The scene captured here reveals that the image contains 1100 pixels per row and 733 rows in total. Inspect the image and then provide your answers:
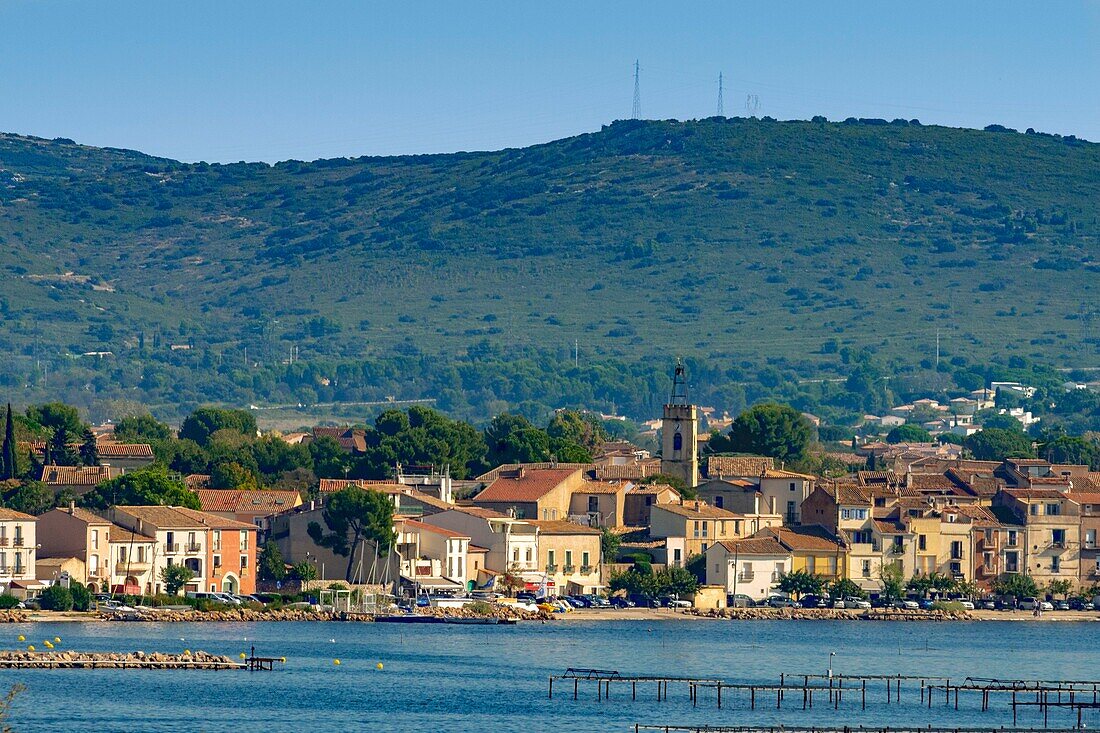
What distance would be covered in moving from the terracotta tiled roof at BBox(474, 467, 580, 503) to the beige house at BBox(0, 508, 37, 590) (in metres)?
24.7

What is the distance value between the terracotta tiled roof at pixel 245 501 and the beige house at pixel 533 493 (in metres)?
7.97

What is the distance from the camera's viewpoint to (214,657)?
74.2 m

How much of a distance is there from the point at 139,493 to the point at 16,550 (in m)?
12.1

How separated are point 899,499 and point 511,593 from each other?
20.2 metres

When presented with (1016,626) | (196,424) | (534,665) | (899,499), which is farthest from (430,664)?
(196,424)

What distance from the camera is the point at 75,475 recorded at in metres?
114

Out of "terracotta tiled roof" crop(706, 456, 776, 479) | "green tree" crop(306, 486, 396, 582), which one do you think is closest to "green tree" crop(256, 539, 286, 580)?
"green tree" crop(306, 486, 396, 582)

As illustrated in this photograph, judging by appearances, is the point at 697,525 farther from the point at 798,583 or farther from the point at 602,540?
the point at 798,583

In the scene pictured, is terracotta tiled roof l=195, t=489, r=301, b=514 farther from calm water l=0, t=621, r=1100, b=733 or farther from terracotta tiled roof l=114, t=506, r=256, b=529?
calm water l=0, t=621, r=1100, b=733

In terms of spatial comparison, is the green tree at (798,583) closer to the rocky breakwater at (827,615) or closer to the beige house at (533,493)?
the rocky breakwater at (827,615)

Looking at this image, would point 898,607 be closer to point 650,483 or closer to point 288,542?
point 650,483

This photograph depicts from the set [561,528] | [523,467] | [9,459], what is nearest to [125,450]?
[9,459]

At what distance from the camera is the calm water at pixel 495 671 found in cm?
6488

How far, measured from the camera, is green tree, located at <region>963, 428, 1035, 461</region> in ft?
543
